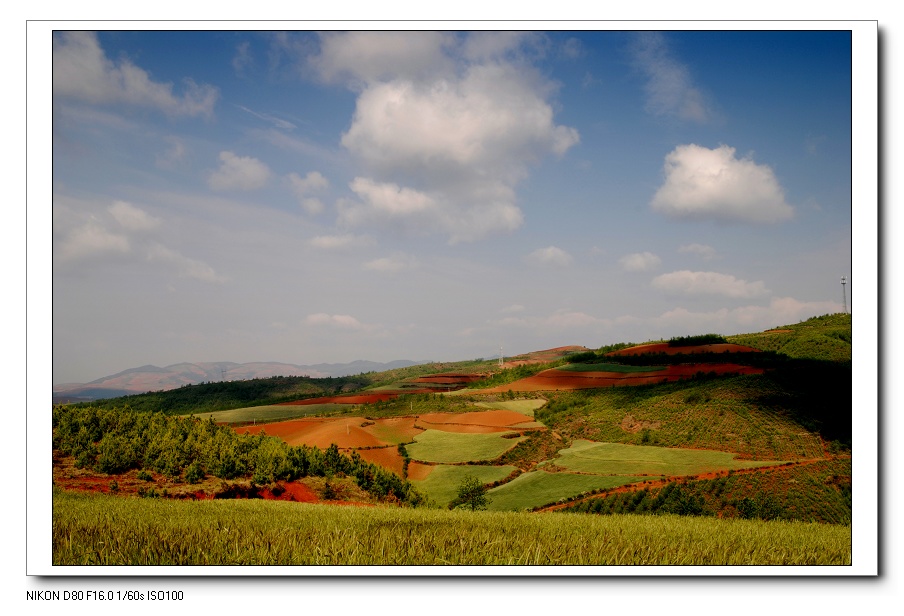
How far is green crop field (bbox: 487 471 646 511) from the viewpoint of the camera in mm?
15992

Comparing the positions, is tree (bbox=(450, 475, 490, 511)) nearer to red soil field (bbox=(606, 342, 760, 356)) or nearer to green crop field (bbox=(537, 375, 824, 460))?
green crop field (bbox=(537, 375, 824, 460))

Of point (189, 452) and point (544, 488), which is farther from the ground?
point (189, 452)

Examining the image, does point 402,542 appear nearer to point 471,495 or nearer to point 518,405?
point 471,495

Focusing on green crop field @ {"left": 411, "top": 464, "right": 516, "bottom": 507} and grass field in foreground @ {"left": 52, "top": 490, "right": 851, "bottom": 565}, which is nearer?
grass field in foreground @ {"left": 52, "top": 490, "right": 851, "bottom": 565}

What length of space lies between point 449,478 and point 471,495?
326 centimetres

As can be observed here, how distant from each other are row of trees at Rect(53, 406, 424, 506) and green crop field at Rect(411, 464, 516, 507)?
75.3 inches

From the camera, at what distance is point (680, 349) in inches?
1796

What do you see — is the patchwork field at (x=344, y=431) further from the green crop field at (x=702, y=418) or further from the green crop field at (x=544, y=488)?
the green crop field at (x=702, y=418)

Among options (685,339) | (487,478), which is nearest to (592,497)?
(487,478)

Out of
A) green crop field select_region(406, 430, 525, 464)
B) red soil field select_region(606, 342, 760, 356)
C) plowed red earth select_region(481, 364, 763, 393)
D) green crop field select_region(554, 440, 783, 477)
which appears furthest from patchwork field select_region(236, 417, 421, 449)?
red soil field select_region(606, 342, 760, 356)

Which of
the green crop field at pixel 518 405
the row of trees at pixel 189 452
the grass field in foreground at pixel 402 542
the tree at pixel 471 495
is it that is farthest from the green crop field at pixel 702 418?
the row of trees at pixel 189 452

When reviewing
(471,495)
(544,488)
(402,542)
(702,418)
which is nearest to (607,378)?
(702,418)
